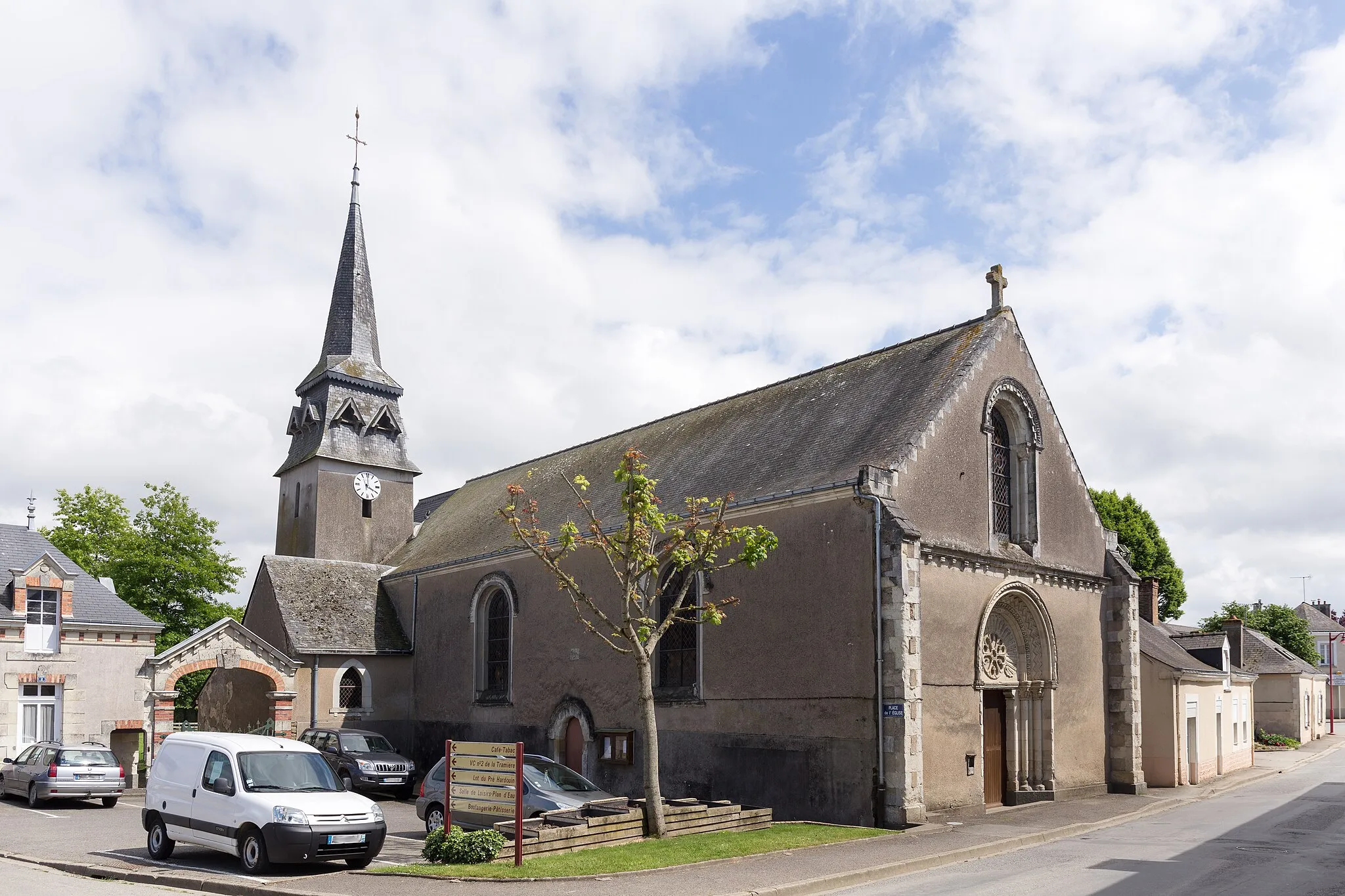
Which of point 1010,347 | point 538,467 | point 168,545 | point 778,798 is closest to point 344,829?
point 778,798

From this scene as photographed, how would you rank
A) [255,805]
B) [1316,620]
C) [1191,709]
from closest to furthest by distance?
[255,805], [1191,709], [1316,620]

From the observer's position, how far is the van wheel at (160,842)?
15.3 meters

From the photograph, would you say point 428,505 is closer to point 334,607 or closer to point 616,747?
point 334,607

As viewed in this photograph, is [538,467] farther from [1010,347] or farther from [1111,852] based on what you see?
[1111,852]

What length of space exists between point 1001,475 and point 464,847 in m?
14.3

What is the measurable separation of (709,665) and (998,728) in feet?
20.0

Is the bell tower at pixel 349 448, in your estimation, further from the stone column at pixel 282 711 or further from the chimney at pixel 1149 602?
the chimney at pixel 1149 602

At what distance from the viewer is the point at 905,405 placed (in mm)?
21797

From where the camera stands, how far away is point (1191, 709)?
2862cm

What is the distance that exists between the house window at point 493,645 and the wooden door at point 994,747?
493 inches

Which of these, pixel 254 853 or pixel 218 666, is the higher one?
pixel 218 666

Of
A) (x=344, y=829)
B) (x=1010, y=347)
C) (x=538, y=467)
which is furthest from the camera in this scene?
(x=538, y=467)

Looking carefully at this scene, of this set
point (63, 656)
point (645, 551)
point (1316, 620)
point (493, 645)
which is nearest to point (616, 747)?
point (493, 645)

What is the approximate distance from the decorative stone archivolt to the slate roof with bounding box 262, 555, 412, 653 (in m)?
18.9
